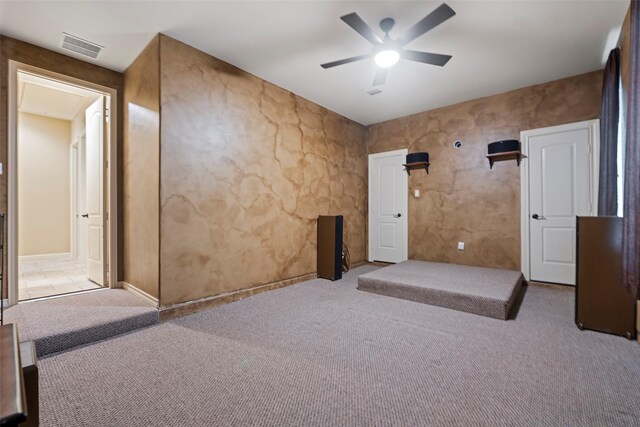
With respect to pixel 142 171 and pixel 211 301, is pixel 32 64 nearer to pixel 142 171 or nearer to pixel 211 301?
Result: pixel 142 171

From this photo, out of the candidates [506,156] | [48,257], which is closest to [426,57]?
[506,156]

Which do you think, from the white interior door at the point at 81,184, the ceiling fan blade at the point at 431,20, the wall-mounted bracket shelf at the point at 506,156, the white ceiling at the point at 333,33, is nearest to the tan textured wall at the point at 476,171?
the wall-mounted bracket shelf at the point at 506,156

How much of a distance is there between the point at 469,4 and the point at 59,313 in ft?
14.9

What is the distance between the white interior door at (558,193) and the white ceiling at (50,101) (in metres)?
6.40

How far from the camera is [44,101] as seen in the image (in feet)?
16.3

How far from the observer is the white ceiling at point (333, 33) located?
252cm

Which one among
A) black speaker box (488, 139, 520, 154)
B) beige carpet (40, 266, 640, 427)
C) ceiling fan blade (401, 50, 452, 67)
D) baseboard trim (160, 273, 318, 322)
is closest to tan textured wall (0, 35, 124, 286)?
baseboard trim (160, 273, 318, 322)

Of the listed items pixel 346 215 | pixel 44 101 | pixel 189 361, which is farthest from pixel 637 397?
pixel 44 101

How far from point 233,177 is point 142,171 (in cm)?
95

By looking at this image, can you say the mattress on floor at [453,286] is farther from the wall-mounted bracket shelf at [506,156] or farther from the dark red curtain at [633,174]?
the wall-mounted bracket shelf at [506,156]

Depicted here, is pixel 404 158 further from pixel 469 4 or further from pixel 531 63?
pixel 469 4

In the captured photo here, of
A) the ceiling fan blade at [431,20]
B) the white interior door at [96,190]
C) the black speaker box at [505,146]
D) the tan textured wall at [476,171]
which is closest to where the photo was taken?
the ceiling fan blade at [431,20]

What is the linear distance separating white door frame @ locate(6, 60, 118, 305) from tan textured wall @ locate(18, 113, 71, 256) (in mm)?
3454

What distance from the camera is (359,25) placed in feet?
7.87
